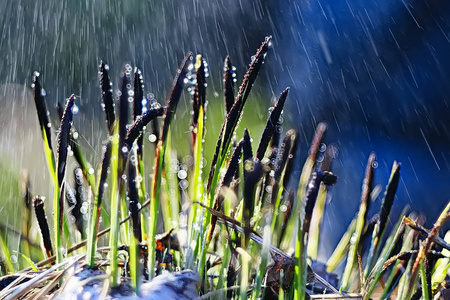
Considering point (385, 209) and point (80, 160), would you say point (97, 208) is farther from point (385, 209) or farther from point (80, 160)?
point (385, 209)

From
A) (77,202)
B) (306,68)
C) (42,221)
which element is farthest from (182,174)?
(306,68)

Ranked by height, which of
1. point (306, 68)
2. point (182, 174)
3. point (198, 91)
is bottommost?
point (182, 174)

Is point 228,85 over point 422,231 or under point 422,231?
over

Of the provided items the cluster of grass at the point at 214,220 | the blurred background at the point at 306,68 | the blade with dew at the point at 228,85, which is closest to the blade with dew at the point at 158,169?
the cluster of grass at the point at 214,220

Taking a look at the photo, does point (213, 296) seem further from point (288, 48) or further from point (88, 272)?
point (288, 48)

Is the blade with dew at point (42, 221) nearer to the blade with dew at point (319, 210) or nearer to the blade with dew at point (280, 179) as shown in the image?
the blade with dew at point (280, 179)
